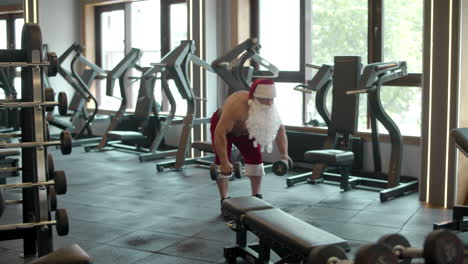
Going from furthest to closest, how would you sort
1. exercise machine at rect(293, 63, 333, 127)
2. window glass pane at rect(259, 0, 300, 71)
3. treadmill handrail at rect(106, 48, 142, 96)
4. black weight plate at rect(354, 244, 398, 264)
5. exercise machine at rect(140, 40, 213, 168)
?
treadmill handrail at rect(106, 48, 142, 96) < window glass pane at rect(259, 0, 300, 71) < exercise machine at rect(140, 40, 213, 168) < exercise machine at rect(293, 63, 333, 127) < black weight plate at rect(354, 244, 398, 264)

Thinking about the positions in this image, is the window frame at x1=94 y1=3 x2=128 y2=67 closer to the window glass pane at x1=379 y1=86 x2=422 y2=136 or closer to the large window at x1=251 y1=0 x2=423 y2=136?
the large window at x1=251 y1=0 x2=423 y2=136

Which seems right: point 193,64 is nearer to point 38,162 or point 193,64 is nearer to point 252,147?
point 252,147

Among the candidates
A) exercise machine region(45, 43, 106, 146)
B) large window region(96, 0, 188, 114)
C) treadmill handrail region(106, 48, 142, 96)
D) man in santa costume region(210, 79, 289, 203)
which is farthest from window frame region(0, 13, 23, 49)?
man in santa costume region(210, 79, 289, 203)

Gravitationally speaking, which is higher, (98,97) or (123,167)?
(98,97)

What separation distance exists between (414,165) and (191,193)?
7.58 feet

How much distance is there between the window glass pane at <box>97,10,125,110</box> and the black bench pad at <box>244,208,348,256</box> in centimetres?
670

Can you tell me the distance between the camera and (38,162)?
3471mm

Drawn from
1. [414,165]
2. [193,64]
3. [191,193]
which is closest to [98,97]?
[193,64]

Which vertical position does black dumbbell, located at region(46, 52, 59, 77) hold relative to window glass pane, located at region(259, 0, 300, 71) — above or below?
below

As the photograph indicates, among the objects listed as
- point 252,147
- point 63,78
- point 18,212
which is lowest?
point 18,212

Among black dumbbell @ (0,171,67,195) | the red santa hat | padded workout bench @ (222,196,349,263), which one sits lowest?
padded workout bench @ (222,196,349,263)

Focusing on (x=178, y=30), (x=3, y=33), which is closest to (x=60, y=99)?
(x=3, y=33)

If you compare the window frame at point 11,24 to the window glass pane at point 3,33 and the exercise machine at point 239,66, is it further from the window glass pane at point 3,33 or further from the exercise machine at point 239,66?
the exercise machine at point 239,66

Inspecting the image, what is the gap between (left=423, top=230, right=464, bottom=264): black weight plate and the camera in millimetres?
2010
